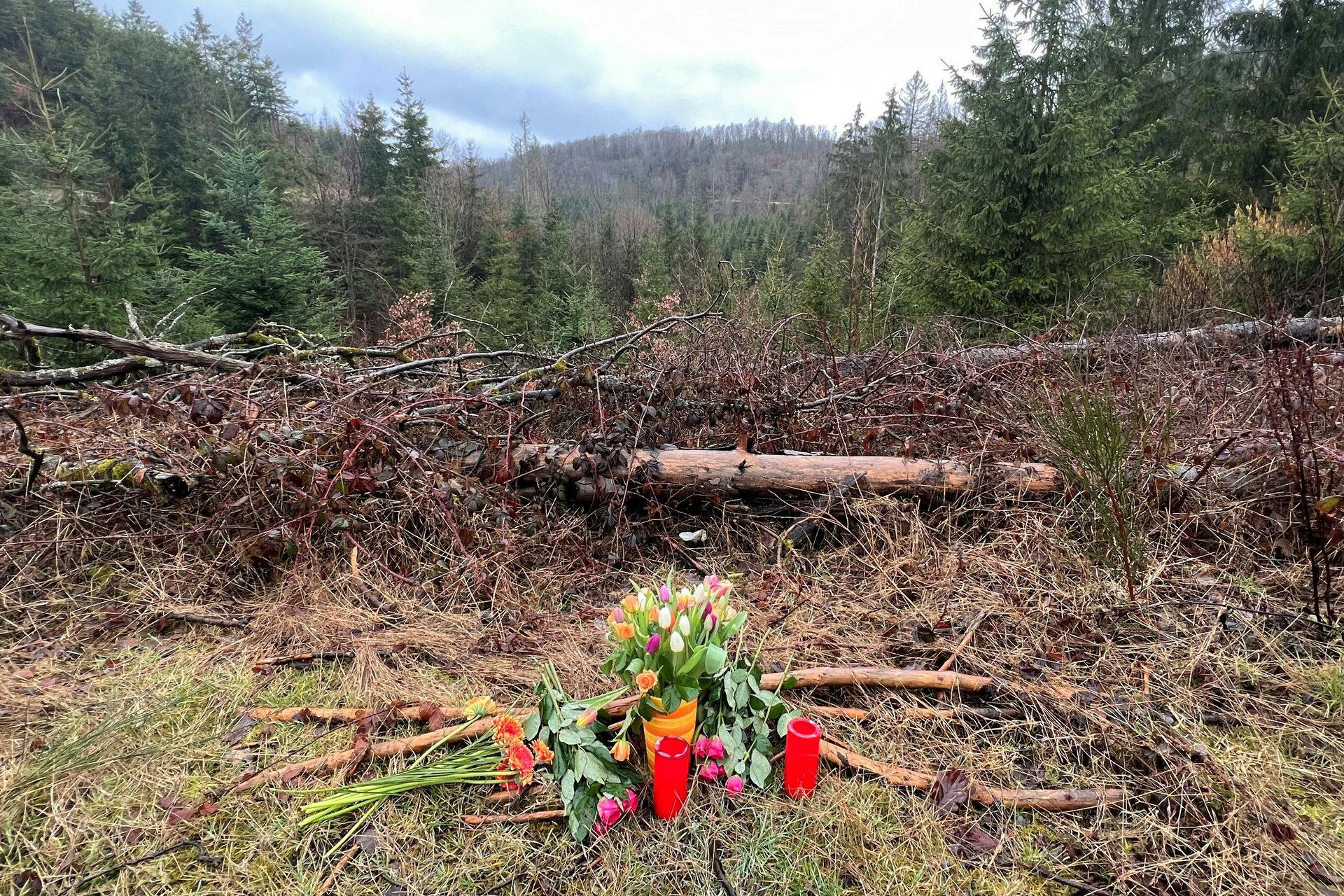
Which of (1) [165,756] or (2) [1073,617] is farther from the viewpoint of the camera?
(2) [1073,617]

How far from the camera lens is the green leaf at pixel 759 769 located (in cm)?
158

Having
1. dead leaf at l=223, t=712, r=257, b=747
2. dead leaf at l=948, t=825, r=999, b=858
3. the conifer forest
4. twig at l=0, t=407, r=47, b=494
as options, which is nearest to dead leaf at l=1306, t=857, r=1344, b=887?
the conifer forest

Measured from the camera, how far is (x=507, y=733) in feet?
5.11

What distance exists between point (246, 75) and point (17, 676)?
105 ft

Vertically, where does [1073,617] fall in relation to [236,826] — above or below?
above

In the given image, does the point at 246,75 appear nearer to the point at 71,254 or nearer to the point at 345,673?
the point at 71,254

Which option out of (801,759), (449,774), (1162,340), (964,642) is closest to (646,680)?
(801,759)

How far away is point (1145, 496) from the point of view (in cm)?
257

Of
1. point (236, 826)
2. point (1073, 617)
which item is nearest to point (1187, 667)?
point (1073, 617)

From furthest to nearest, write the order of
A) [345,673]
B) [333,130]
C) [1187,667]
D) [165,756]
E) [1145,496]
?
[333,130] < [1145,496] < [345,673] < [1187,667] < [165,756]

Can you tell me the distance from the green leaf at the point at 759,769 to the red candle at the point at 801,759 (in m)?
0.05

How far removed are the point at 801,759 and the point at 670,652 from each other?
0.46 meters

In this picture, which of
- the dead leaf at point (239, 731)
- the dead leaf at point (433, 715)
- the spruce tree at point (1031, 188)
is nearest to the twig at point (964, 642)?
the dead leaf at point (433, 715)

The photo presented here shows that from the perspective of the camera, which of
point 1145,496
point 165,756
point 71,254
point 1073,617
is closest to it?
point 165,756
